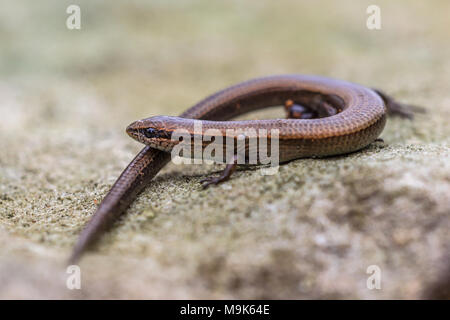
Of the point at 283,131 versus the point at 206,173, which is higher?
the point at 283,131

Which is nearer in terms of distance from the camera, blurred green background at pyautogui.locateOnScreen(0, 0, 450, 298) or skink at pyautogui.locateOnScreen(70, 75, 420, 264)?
blurred green background at pyautogui.locateOnScreen(0, 0, 450, 298)

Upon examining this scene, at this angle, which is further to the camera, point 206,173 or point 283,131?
point 206,173

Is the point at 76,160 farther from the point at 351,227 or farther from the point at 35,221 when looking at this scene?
the point at 351,227

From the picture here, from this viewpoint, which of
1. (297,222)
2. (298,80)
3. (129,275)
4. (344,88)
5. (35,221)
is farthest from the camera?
(298,80)

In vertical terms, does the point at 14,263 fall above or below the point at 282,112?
below

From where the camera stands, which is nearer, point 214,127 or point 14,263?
point 14,263

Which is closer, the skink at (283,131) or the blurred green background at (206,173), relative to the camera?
the blurred green background at (206,173)

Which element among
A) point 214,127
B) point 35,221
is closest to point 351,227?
point 214,127
